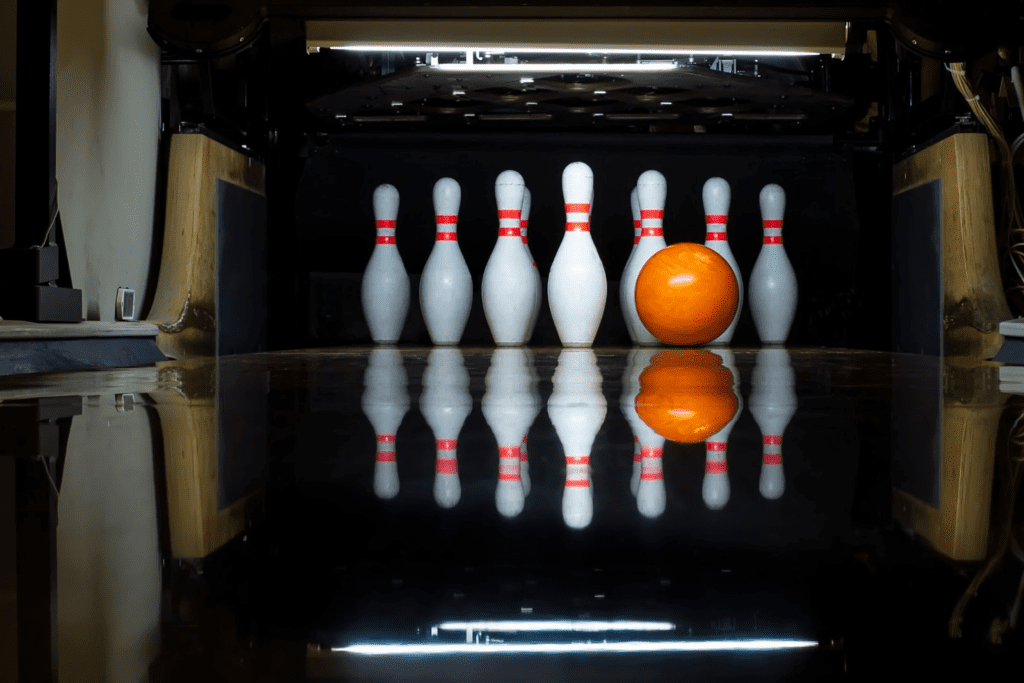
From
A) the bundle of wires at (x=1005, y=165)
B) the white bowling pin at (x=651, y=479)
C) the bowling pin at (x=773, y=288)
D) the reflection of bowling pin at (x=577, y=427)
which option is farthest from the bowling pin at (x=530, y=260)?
the white bowling pin at (x=651, y=479)

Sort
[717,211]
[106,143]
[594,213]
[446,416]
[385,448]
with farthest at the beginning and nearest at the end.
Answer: [594,213]
[717,211]
[106,143]
[446,416]
[385,448]

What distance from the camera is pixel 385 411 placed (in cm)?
82

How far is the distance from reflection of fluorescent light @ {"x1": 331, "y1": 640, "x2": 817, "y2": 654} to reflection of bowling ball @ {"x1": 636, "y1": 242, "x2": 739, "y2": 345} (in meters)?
2.38

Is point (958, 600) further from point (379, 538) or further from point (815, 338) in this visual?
point (815, 338)

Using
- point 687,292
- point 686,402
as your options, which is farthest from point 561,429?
point 687,292

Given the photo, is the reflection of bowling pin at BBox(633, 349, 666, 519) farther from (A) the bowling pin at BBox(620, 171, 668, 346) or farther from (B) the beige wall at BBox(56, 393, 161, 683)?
(A) the bowling pin at BBox(620, 171, 668, 346)

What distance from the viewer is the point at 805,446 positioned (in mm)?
569

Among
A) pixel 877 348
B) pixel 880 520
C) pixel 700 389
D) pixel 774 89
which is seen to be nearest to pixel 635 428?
pixel 880 520

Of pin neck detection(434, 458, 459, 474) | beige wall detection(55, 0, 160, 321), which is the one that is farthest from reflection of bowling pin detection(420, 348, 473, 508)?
beige wall detection(55, 0, 160, 321)

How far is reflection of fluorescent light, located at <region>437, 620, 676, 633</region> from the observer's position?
0.70 feet

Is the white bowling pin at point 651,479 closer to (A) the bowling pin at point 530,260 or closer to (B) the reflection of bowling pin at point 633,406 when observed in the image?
(B) the reflection of bowling pin at point 633,406

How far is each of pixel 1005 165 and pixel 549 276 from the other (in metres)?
1.38

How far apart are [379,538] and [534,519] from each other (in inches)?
2.3

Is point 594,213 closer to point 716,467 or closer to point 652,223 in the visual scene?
point 652,223
